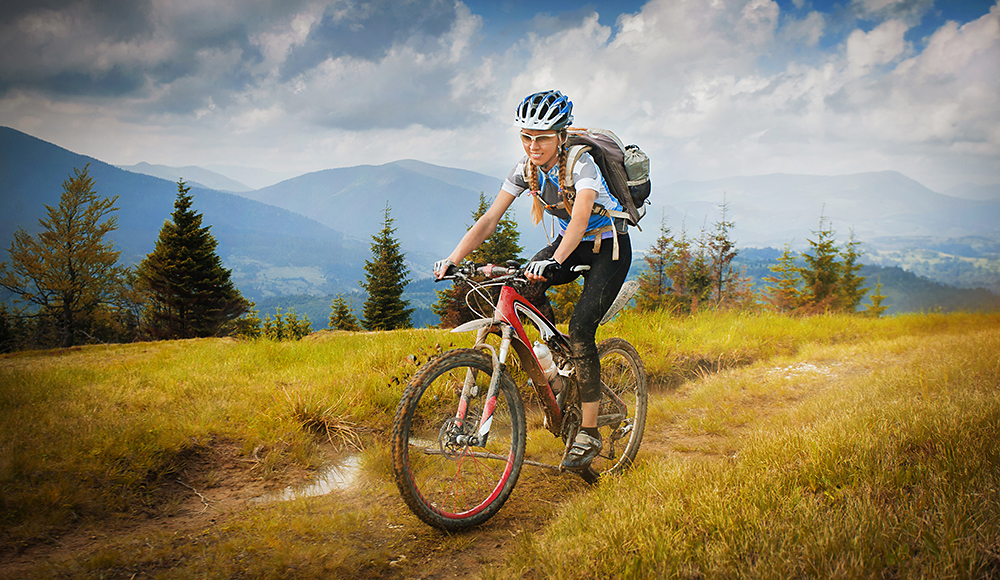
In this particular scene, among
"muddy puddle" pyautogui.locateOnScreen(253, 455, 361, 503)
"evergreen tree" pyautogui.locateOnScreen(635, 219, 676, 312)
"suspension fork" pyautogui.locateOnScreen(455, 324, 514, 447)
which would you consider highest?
"evergreen tree" pyautogui.locateOnScreen(635, 219, 676, 312)

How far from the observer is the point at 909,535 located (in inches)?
88.0

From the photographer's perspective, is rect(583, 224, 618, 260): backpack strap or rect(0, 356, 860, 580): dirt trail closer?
rect(0, 356, 860, 580): dirt trail

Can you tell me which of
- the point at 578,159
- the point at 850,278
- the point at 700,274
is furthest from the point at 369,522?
the point at 850,278

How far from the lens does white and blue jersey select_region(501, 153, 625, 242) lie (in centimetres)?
353

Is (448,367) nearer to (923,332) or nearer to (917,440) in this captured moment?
(917,440)

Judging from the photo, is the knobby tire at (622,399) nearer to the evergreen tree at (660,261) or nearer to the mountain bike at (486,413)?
the mountain bike at (486,413)

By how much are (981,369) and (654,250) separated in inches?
1491

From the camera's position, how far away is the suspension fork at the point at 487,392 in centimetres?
320

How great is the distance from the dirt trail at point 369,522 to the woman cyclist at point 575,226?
1.62 ft

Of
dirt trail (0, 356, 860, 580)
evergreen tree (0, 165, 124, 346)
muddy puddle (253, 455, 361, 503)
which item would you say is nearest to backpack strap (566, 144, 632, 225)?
dirt trail (0, 356, 860, 580)

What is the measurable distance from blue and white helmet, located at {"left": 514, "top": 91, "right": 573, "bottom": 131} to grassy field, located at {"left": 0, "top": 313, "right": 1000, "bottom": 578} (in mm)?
2637

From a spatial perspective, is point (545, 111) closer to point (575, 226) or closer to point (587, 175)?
point (587, 175)

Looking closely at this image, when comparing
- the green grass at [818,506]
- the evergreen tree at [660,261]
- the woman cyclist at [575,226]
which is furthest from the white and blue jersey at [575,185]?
the evergreen tree at [660,261]

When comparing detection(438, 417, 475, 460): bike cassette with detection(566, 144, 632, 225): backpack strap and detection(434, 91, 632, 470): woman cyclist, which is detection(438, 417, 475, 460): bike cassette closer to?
detection(434, 91, 632, 470): woman cyclist
